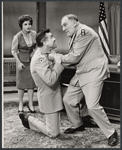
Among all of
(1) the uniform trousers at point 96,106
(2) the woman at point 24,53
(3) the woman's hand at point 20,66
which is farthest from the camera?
(3) the woman's hand at point 20,66

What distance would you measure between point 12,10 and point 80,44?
0.95 m

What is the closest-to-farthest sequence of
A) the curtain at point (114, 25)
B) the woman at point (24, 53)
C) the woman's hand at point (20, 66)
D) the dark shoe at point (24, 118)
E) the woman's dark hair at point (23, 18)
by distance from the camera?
1. the dark shoe at point (24, 118)
2. the woman's dark hair at point (23, 18)
3. the woman at point (24, 53)
4. the woman's hand at point (20, 66)
5. the curtain at point (114, 25)

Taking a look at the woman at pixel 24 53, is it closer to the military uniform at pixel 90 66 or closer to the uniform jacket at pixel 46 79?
the uniform jacket at pixel 46 79

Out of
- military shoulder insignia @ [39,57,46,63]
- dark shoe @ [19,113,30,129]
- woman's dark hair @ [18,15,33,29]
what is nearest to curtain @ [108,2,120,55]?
woman's dark hair @ [18,15,33,29]

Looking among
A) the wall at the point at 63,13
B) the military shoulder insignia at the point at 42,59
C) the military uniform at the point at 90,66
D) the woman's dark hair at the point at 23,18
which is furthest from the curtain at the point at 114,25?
the military shoulder insignia at the point at 42,59

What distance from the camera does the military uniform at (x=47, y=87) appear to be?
2.44 m

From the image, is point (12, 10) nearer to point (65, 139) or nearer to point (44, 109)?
point (44, 109)

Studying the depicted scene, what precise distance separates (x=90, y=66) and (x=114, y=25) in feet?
4.33

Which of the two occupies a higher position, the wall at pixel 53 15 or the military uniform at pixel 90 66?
the wall at pixel 53 15

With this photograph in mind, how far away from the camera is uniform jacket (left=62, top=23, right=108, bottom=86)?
2449 millimetres

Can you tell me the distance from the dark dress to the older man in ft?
2.91

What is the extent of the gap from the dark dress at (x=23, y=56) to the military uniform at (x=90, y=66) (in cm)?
92

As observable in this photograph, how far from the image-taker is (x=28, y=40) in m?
3.28

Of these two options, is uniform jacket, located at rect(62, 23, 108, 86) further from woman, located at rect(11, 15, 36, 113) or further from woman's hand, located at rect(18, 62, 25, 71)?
woman's hand, located at rect(18, 62, 25, 71)
